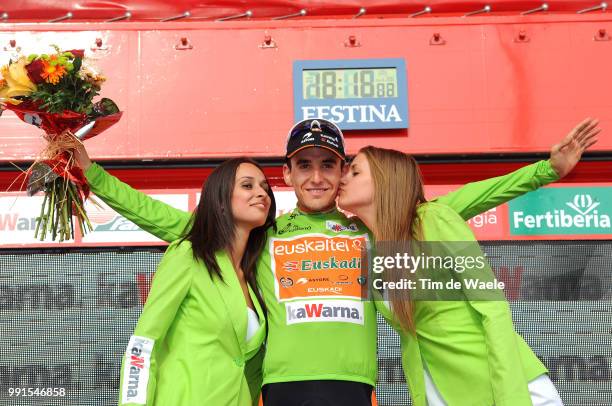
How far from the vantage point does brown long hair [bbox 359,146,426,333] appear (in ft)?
9.31

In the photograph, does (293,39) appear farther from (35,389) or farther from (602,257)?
(35,389)

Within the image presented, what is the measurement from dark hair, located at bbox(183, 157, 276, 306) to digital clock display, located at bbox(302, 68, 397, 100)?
2.14 feet

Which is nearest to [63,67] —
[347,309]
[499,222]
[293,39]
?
[293,39]

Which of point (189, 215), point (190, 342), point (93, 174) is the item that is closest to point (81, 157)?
point (93, 174)

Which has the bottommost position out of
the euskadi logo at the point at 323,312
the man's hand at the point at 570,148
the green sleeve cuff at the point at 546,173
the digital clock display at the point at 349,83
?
the euskadi logo at the point at 323,312

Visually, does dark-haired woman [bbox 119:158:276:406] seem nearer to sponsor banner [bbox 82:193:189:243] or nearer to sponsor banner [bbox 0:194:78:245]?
sponsor banner [bbox 82:193:189:243]

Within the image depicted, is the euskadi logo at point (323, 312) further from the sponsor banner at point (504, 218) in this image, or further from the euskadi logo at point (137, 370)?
the sponsor banner at point (504, 218)

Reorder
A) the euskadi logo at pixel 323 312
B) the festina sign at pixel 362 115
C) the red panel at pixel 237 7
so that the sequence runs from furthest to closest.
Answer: the red panel at pixel 237 7 < the festina sign at pixel 362 115 < the euskadi logo at pixel 323 312

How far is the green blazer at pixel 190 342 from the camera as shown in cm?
278

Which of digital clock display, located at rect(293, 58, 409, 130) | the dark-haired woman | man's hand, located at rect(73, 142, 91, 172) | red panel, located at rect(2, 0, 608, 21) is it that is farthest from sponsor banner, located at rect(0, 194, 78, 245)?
digital clock display, located at rect(293, 58, 409, 130)

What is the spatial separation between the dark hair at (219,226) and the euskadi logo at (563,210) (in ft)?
4.07

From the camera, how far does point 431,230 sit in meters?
2.88

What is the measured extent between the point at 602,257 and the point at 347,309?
4.68 ft

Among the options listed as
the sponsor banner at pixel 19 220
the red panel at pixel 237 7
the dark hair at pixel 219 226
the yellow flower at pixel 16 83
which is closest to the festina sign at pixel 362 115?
the red panel at pixel 237 7
